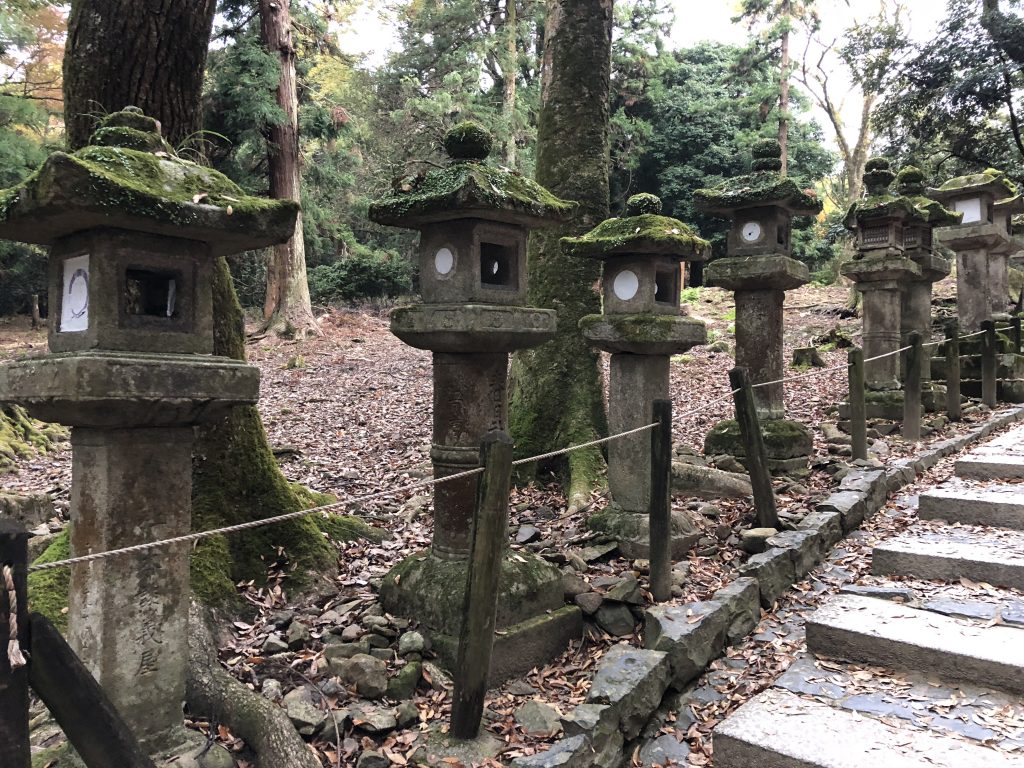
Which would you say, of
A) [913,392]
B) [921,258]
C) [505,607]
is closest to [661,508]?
[505,607]

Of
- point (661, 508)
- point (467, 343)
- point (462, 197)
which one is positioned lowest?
point (661, 508)

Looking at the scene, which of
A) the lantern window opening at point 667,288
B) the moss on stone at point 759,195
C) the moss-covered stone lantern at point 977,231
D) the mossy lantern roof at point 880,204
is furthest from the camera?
the moss-covered stone lantern at point 977,231

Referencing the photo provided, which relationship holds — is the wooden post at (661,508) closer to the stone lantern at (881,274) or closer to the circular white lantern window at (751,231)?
the circular white lantern window at (751,231)

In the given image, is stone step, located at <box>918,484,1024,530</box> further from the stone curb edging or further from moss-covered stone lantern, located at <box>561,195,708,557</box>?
moss-covered stone lantern, located at <box>561,195,708,557</box>

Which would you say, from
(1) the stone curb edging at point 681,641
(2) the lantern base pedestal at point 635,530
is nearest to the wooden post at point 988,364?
(1) the stone curb edging at point 681,641

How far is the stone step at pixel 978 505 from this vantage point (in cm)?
497

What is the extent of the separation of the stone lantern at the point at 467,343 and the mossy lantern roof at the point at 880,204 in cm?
615

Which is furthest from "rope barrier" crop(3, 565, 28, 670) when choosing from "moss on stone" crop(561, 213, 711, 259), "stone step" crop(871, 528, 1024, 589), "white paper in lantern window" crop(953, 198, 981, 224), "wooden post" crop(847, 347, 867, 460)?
"white paper in lantern window" crop(953, 198, 981, 224)

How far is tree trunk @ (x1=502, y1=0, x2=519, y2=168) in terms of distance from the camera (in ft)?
60.6

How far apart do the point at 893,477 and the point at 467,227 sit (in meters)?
4.78

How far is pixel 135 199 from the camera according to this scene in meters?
2.38

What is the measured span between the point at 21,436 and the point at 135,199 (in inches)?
307

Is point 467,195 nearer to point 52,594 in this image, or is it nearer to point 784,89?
point 52,594

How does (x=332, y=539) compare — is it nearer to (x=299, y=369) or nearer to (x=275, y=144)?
(x=299, y=369)
